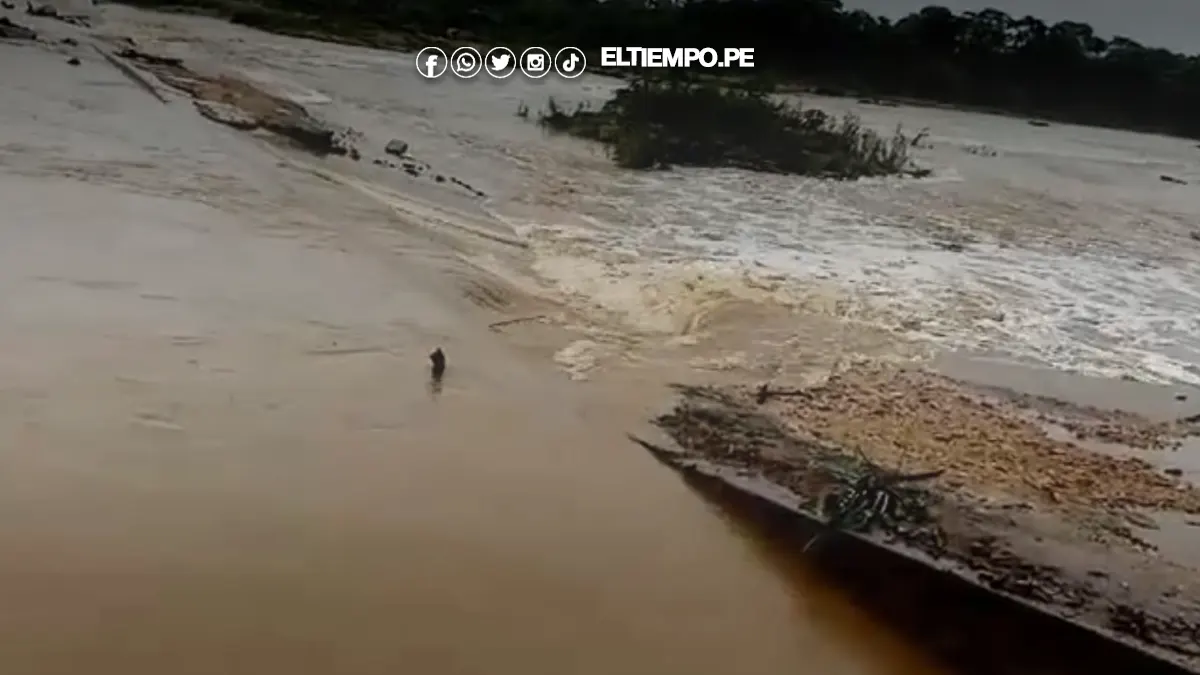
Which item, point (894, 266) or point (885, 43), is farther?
point (885, 43)

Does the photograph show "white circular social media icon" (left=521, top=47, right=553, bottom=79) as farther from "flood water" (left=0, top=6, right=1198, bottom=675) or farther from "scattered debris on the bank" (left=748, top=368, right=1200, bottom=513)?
"scattered debris on the bank" (left=748, top=368, right=1200, bottom=513)

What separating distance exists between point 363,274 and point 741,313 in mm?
2178

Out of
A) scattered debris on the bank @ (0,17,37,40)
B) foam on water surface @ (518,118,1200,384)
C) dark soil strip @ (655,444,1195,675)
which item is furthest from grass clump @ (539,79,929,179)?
dark soil strip @ (655,444,1195,675)

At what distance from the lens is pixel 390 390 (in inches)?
203

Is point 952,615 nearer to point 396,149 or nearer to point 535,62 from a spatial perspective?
point 396,149

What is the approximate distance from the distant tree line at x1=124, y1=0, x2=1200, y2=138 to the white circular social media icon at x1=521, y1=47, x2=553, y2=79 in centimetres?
13

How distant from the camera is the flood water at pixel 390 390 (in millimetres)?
3572

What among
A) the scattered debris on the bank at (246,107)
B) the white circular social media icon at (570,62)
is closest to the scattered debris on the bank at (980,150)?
the white circular social media icon at (570,62)

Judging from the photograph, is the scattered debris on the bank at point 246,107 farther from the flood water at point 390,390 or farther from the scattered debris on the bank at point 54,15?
the scattered debris on the bank at point 54,15

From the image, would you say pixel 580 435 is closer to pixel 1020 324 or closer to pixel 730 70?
pixel 1020 324

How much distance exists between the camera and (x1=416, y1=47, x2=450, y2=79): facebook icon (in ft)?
46.9

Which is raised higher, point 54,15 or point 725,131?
point 54,15

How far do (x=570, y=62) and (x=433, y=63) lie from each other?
1675 mm

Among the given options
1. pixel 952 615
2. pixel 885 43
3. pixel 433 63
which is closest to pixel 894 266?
pixel 952 615
